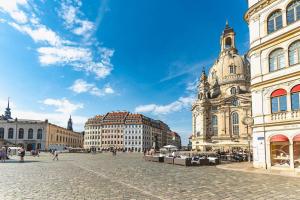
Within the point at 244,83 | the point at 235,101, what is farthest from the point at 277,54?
the point at 244,83

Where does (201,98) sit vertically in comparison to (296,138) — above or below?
above

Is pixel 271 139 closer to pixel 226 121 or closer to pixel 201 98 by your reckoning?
pixel 226 121

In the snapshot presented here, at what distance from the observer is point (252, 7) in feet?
81.5

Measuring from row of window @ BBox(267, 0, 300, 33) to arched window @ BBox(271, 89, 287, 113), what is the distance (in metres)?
5.42

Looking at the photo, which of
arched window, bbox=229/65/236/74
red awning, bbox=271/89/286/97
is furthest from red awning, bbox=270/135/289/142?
arched window, bbox=229/65/236/74

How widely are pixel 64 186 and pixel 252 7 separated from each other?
871 inches

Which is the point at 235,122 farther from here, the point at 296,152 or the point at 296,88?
the point at 296,88

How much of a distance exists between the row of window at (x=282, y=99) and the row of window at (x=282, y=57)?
2020 mm

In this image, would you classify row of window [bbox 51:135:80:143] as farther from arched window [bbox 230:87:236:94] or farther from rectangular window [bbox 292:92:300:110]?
rectangular window [bbox 292:92:300:110]

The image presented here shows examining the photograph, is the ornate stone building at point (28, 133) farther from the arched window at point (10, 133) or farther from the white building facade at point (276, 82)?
the white building facade at point (276, 82)

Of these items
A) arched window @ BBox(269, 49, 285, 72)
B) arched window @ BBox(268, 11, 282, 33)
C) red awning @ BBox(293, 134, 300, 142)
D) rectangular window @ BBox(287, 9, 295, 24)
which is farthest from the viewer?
arched window @ BBox(268, 11, 282, 33)

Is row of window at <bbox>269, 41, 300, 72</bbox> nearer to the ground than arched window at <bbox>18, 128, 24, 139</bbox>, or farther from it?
farther from it

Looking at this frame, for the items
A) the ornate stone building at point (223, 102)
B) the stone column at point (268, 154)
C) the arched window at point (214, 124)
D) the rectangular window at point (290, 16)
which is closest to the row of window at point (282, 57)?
the rectangular window at point (290, 16)

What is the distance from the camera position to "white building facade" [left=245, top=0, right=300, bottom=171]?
20.5 metres
